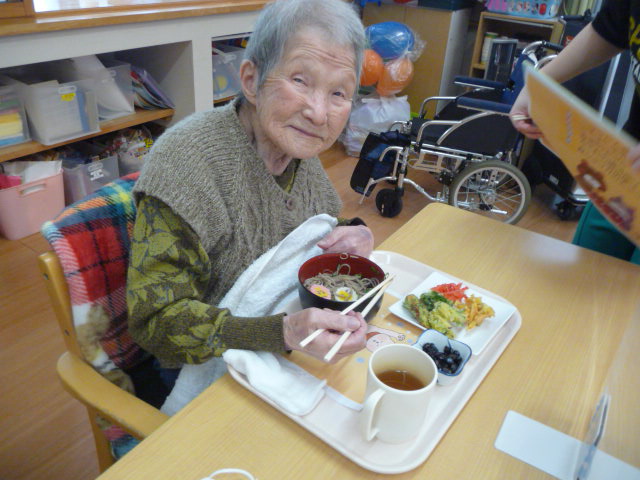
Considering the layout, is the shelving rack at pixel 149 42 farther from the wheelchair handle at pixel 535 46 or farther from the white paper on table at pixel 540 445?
the white paper on table at pixel 540 445

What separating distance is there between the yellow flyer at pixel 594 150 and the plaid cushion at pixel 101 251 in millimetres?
661

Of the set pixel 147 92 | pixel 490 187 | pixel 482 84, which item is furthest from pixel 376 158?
pixel 147 92

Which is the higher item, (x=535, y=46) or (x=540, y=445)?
(x=535, y=46)

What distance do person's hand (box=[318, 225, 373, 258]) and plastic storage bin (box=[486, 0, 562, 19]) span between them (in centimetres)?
328

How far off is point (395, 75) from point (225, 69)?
130 centimetres

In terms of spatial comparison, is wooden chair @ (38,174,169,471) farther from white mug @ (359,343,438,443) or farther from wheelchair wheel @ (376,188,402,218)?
wheelchair wheel @ (376,188,402,218)

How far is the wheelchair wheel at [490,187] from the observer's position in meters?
2.66

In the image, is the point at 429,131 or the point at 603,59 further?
the point at 429,131

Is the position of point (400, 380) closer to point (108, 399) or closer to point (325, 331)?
point (325, 331)

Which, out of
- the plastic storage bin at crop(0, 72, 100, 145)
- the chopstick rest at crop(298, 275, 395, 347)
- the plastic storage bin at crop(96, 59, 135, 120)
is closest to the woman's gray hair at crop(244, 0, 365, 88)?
the chopstick rest at crop(298, 275, 395, 347)

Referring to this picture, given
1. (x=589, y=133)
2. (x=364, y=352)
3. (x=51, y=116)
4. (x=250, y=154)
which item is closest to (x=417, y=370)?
(x=364, y=352)

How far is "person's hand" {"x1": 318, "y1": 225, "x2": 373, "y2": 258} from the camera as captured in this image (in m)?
1.02

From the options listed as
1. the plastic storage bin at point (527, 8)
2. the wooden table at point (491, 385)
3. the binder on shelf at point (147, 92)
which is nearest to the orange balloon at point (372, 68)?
the plastic storage bin at point (527, 8)

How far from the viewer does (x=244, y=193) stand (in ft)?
2.97
